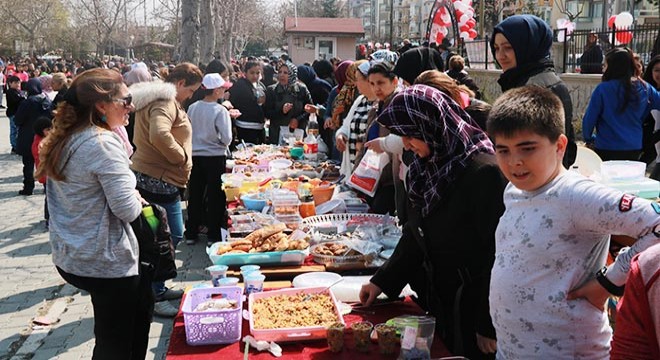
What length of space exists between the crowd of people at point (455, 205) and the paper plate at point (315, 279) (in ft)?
0.89

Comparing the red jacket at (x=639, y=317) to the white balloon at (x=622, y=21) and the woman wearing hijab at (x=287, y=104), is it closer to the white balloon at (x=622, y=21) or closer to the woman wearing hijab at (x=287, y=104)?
the woman wearing hijab at (x=287, y=104)

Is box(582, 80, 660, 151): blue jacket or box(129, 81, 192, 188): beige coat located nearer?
box(129, 81, 192, 188): beige coat

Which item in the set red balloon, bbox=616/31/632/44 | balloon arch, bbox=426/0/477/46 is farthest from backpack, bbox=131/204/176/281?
balloon arch, bbox=426/0/477/46

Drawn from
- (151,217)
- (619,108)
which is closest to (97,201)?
Answer: (151,217)

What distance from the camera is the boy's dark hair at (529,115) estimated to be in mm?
1849

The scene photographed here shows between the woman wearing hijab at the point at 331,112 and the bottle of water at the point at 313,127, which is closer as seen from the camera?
the woman wearing hijab at the point at 331,112

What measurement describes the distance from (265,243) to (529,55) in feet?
6.12

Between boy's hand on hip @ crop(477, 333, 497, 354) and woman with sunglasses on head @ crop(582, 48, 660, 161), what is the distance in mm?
4077

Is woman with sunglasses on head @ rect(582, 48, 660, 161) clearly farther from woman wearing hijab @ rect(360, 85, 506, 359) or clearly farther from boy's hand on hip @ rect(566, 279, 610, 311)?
boy's hand on hip @ rect(566, 279, 610, 311)

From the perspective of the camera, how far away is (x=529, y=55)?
3.42 m

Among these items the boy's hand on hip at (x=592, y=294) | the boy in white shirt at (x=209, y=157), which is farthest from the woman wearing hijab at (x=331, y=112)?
the boy's hand on hip at (x=592, y=294)

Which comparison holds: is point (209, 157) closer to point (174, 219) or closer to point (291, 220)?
point (174, 219)

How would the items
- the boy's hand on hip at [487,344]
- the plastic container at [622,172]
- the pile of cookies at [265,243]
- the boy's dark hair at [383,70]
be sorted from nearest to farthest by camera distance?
the boy's hand on hip at [487,344] < the plastic container at [622,172] < the pile of cookies at [265,243] < the boy's dark hair at [383,70]

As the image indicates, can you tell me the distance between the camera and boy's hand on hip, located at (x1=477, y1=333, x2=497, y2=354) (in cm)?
222
